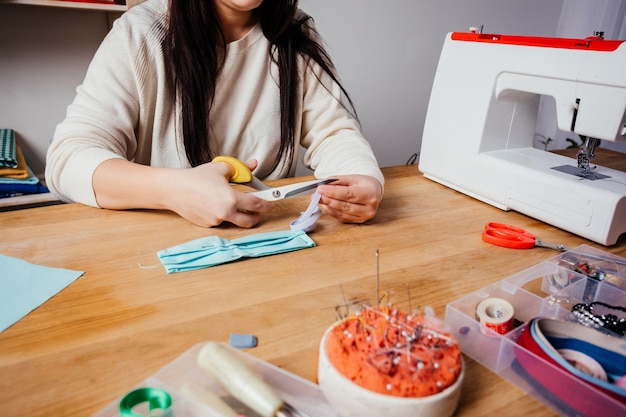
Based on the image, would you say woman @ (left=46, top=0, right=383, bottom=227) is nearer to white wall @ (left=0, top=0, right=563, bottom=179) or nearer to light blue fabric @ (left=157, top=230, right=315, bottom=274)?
light blue fabric @ (left=157, top=230, right=315, bottom=274)

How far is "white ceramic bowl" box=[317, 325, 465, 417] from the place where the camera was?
41cm

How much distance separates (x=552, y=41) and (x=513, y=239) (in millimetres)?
427

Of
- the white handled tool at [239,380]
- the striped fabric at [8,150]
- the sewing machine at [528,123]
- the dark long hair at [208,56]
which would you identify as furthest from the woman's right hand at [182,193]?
the striped fabric at [8,150]

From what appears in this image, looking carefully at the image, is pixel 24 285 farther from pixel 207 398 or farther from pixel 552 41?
pixel 552 41

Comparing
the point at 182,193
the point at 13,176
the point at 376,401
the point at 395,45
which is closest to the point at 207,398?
the point at 376,401

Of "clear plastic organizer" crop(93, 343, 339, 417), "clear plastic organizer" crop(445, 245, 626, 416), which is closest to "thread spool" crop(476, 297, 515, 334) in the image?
"clear plastic organizer" crop(445, 245, 626, 416)

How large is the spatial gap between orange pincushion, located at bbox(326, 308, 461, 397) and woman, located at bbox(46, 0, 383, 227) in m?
0.41

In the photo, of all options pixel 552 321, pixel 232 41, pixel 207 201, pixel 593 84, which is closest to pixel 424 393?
pixel 552 321

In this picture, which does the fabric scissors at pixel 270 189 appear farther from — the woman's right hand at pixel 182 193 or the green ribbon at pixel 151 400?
the green ribbon at pixel 151 400

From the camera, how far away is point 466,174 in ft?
3.63

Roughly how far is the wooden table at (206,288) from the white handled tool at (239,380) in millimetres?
81

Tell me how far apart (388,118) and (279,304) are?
1.92m

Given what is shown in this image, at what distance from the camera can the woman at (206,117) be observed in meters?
0.86

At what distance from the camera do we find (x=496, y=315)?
58 cm
